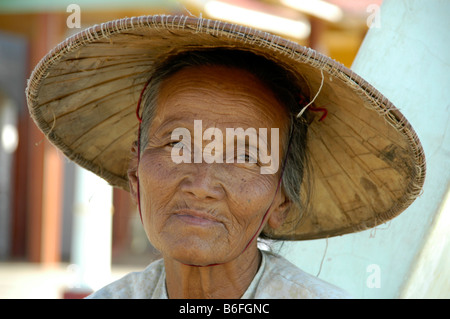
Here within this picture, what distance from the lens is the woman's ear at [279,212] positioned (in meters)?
2.12

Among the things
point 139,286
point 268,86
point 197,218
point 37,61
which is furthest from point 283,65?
point 37,61

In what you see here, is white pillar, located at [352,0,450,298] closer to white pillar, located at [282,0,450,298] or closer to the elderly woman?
white pillar, located at [282,0,450,298]

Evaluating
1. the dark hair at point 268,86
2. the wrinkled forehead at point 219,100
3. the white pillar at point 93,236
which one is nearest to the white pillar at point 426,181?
the dark hair at point 268,86

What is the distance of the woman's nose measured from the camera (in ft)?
6.00

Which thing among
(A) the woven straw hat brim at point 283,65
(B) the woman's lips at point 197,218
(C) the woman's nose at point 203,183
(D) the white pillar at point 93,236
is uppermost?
(A) the woven straw hat brim at point 283,65

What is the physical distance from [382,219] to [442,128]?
1.53ft

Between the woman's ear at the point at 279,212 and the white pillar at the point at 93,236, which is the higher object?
the woman's ear at the point at 279,212

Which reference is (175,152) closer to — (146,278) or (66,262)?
(146,278)

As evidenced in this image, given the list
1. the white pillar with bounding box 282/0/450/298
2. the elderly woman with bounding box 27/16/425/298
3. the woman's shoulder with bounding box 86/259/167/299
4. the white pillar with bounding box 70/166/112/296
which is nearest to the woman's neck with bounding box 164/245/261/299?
the elderly woman with bounding box 27/16/425/298

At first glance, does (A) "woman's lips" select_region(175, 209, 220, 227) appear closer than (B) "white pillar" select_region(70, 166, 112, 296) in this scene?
Yes

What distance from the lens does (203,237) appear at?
184cm

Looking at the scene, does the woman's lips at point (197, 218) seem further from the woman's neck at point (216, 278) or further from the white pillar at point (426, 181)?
the white pillar at point (426, 181)

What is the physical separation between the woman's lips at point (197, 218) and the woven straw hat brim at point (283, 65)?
0.51 metres

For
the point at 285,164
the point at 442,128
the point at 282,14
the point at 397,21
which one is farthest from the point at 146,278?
the point at 282,14
